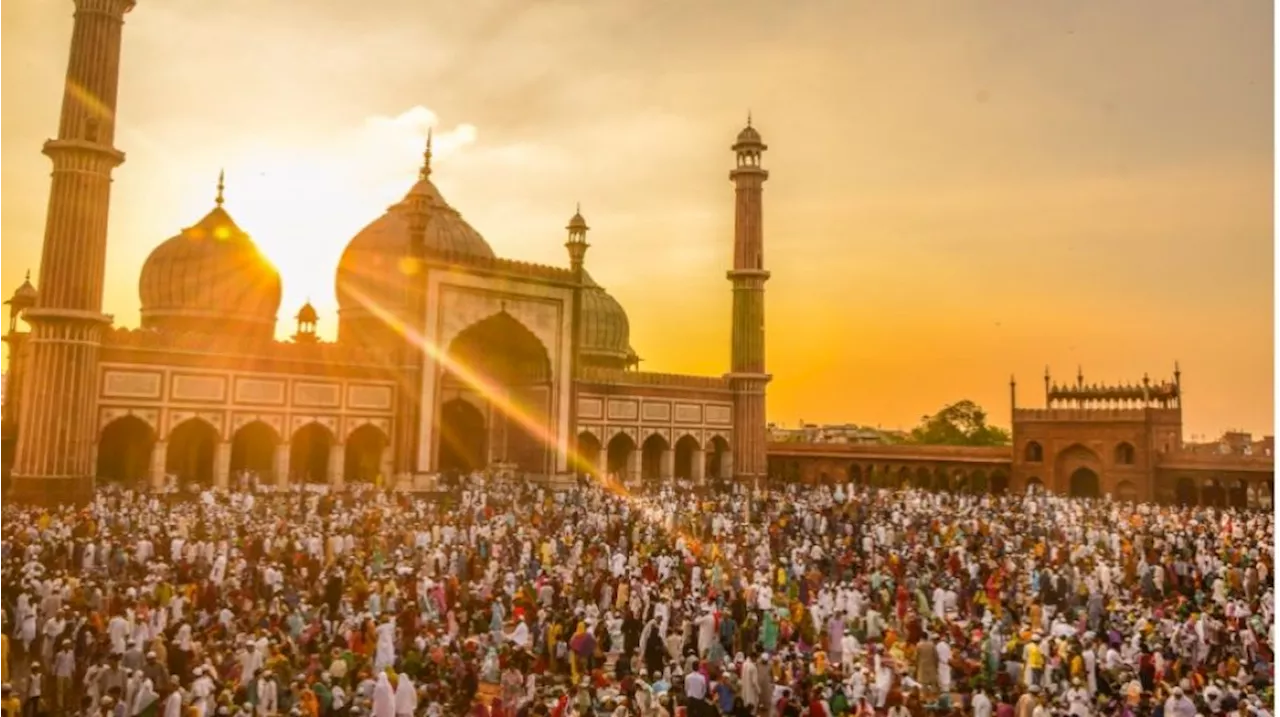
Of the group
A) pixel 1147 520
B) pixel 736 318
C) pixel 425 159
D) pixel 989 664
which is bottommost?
pixel 989 664

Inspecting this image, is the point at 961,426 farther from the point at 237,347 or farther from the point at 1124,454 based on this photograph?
the point at 237,347

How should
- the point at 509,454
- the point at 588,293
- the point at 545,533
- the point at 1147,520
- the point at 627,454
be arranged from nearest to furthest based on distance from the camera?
1. the point at 545,533
2. the point at 1147,520
3. the point at 509,454
4. the point at 627,454
5. the point at 588,293

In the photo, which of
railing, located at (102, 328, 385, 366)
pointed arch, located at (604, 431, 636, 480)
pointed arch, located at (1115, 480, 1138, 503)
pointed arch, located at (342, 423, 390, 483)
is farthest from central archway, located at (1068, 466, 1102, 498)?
railing, located at (102, 328, 385, 366)

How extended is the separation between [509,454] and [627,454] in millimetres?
4124

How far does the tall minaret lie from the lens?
29297 millimetres

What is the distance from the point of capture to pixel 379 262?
91.8 ft

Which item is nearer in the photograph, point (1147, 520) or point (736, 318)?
point (1147, 520)

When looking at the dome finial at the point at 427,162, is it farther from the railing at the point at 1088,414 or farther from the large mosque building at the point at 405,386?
the railing at the point at 1088,414

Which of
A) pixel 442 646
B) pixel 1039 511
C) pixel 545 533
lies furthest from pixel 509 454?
pixel 442 646

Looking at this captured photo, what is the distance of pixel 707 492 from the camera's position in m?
26.2

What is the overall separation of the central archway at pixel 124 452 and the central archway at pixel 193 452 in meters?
0.58

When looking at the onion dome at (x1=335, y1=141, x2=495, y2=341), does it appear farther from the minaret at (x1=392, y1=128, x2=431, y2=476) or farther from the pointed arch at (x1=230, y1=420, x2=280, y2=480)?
the pointed arch at (x1=230, y1=420, x2=280, y2=480)

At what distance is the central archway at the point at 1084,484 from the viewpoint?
86.5ft

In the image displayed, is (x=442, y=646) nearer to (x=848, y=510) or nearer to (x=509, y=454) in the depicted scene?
(x=848, y=510)
